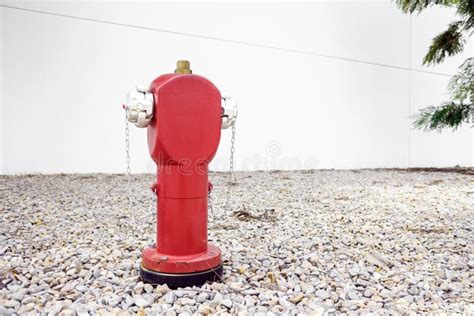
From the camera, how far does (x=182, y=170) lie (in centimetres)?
160

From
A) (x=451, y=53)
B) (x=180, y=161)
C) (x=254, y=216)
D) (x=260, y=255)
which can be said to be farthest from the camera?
(x=451, y=53)

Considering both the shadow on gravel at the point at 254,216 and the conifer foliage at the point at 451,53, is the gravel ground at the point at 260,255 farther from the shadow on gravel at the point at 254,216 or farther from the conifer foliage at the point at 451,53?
the conifer foliage at the point at 451,53

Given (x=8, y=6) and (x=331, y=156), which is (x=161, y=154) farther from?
(x=331, y=156)

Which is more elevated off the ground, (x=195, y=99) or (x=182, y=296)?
(x=195, y=99)

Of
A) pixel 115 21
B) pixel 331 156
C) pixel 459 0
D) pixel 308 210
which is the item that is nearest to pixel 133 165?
pixel 115 21

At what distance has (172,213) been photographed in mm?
1620

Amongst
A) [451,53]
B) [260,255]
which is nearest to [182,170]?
[260,255]

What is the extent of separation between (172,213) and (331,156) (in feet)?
21.1

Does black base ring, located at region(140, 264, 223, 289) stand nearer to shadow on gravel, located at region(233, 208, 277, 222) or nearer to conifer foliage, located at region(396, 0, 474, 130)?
shadow on gravel, located at region(233, 208, 277, 222)

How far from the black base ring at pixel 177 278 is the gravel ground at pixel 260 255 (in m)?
0.03

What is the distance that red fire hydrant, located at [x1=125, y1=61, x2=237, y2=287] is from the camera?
5.11 feet

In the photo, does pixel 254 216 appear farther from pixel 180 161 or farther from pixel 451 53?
pixel 451 53

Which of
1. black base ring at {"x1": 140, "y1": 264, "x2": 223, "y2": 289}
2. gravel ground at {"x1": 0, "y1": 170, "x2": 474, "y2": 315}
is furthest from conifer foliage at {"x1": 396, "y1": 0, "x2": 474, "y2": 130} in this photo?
black base ring at {"x1": 140, "y1": 264, "x2": 223, "y2": 289}

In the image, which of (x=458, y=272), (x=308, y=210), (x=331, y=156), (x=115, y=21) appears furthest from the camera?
(x=331, y=156)
